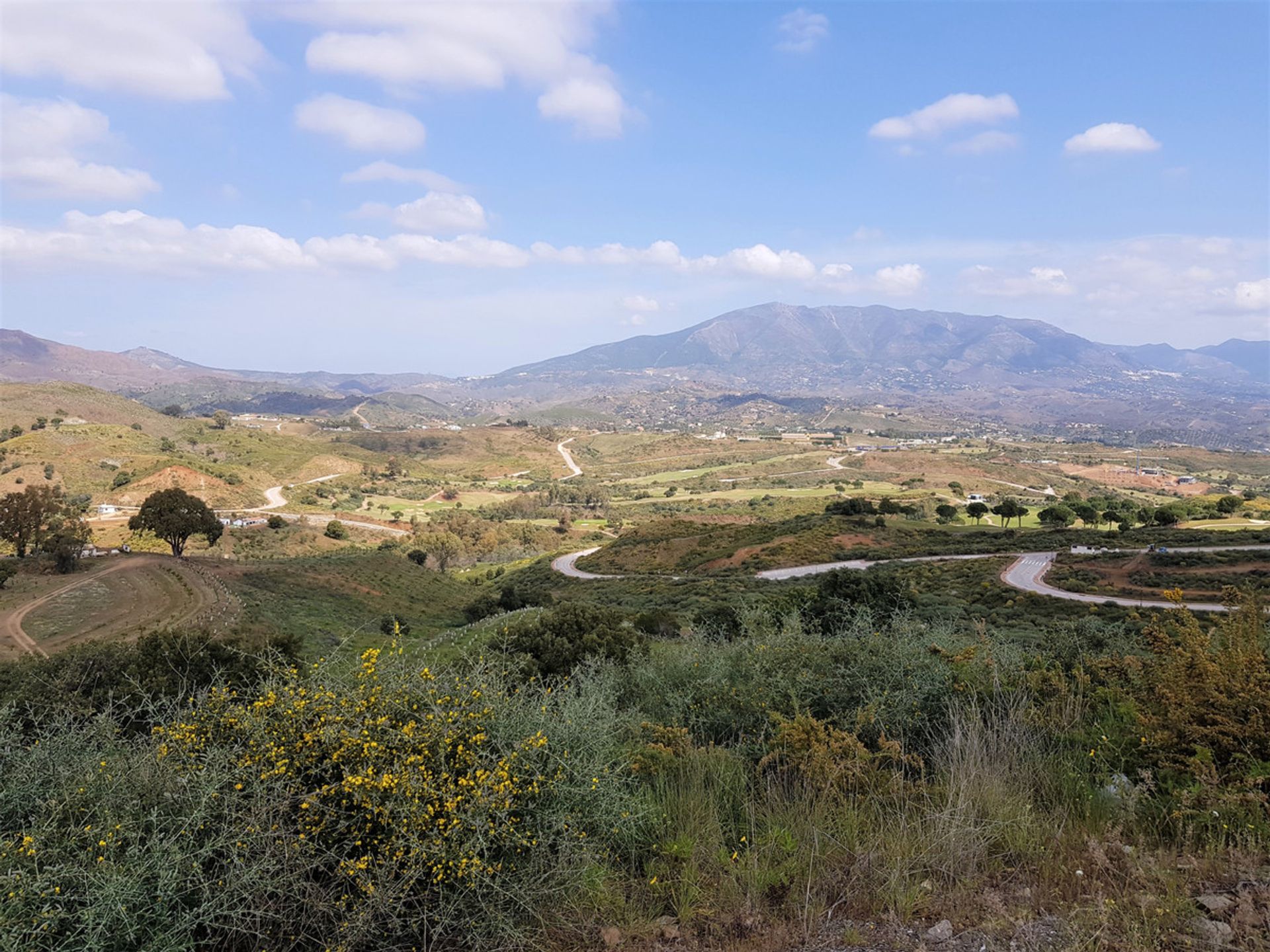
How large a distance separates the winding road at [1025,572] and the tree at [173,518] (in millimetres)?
24094

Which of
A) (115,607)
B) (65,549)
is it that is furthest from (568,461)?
(115,607)

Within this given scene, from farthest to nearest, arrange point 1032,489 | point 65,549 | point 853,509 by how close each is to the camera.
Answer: point 1032,489
point 853,509
point 65,549

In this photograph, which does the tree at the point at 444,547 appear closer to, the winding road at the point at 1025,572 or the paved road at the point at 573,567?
the paved road at the point at 573,567

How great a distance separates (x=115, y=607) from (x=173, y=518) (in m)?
13.7

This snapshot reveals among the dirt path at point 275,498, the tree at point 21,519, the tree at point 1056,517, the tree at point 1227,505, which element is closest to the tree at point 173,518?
the tree at point 21,519

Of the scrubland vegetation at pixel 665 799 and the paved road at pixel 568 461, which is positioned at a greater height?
the scrubland vegetation at pixel 665 799

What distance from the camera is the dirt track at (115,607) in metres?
21.9

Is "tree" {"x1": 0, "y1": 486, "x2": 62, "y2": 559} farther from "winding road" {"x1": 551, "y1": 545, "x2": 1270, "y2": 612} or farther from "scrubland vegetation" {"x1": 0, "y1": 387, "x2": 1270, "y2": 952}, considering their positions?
"scrubland vegetation" {"x1": 0, "y1": 387, "x2": 1270, "y2": 952}

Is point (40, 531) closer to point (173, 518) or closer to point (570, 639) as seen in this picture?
point (173, 518)

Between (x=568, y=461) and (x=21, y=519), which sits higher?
(x=21, y=519)

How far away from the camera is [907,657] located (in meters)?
6.46

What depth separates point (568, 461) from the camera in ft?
492

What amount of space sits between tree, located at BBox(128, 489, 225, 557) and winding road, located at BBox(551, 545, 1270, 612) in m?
24.1

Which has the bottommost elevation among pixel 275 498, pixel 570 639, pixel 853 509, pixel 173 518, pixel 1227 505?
pixel 275 498
